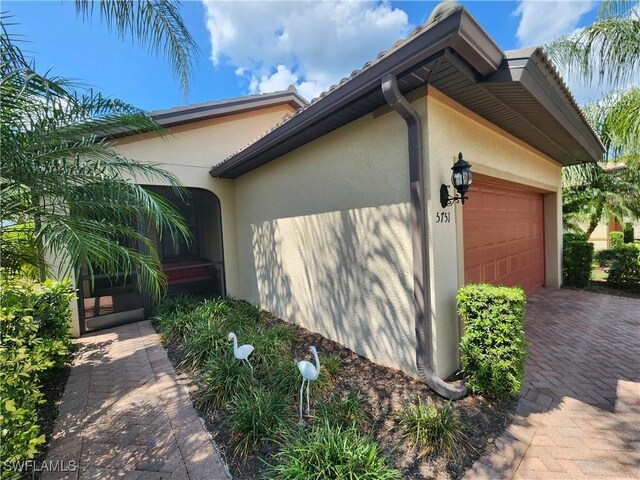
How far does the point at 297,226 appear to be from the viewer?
568cm

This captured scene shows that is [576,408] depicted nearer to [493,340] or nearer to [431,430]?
[493,340]

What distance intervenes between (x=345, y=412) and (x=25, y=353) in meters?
3.53

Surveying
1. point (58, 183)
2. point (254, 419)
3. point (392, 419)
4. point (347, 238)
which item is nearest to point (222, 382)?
point (254, 419)

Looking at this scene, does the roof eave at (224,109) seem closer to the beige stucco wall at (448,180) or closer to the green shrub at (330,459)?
the beige stucco wall at (448,180)

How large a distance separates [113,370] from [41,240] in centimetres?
262

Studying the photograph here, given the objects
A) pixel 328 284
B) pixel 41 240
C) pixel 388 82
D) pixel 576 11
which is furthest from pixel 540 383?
pixel 576 11

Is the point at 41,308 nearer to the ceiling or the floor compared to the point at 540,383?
nearer to the ceiling

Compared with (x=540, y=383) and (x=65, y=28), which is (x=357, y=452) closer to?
(x=540, y=383)

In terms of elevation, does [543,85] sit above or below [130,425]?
above

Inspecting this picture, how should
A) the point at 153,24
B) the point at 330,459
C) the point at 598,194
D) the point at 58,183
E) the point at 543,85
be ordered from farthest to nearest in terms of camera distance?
1. the point at 598,194
2. the point at 153,24
3. the point at 543,85
4. the point at 58,183
5. the point at 330,459

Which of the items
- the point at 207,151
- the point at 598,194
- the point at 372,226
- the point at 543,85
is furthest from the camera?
the point at 598,194

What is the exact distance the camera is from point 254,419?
2895 mm

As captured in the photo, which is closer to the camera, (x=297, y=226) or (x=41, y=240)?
(x=41, y=240)

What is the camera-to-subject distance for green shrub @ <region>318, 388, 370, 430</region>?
9.54 feet
